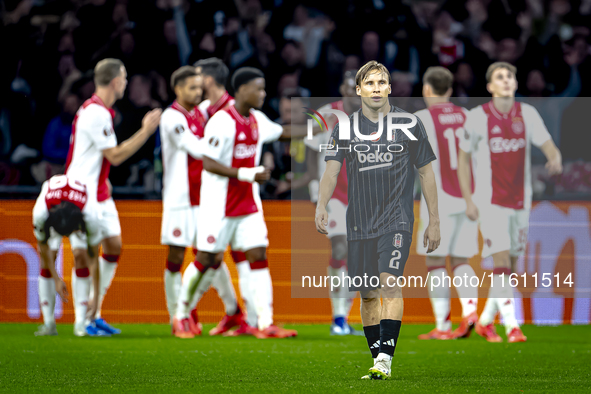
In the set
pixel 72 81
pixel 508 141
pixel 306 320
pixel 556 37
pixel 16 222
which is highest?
pixel 556 37

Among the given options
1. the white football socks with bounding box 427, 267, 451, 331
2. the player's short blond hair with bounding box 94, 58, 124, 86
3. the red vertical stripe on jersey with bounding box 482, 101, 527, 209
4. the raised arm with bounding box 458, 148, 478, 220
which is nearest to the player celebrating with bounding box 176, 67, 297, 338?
the player's short blond hair with bounding box 94, 58, 124, 86

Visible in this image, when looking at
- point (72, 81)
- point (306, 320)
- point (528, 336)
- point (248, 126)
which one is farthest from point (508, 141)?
point (72, 81)

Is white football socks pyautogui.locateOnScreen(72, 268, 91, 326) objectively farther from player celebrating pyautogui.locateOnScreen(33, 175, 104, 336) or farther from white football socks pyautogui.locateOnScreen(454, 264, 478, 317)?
white football socks pyautogui.locateOnScreen(454, 264, 478, 317)

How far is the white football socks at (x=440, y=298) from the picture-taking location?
Result: 7477mm

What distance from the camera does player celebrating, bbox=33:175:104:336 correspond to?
7023mm

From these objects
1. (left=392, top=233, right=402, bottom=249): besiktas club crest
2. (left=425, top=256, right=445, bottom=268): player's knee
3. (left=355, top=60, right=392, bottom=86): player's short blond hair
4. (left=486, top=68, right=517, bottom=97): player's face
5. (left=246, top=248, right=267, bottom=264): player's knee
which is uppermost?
(left=486, top=68, right=517, bottom=97): player's face

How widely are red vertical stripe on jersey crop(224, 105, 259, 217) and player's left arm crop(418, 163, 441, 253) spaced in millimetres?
2832

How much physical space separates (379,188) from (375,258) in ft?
1.32

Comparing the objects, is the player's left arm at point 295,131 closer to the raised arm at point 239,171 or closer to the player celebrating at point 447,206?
the raised arm at point 239,171

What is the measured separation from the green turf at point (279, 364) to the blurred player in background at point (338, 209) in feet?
1.03

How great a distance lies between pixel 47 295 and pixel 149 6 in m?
5.77

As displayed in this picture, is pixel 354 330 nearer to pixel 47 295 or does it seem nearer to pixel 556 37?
pixel 47 295

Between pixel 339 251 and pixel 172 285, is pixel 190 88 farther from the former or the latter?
pixel 339 251

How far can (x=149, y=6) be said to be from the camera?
39.2ft
